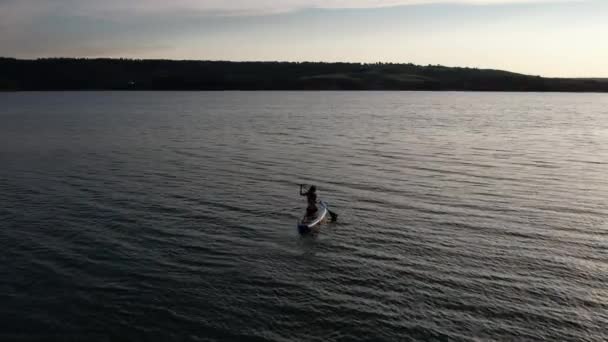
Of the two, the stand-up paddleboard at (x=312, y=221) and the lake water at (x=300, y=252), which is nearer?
the lake water at (x=300, y=252)

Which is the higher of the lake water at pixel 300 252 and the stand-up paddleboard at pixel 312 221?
the stand-up paddleboard at pixel 312 221

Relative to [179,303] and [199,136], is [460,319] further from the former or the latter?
[199,136]

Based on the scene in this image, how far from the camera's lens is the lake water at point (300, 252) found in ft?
57.7

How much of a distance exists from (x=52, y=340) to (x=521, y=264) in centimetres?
2068

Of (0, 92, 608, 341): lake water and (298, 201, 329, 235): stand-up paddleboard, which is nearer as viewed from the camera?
(0, 92, 608, 341): lake water

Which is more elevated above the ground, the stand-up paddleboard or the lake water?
the stand-up paddleboard

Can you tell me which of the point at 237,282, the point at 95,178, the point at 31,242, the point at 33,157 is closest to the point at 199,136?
the point at 33,157

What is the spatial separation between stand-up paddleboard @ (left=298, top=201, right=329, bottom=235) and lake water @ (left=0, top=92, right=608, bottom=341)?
29.2 inches

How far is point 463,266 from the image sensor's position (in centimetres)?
2267

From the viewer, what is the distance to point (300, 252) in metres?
24.7

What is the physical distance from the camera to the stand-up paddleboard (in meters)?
27.5

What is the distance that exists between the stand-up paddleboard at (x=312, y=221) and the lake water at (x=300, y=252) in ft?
2.43

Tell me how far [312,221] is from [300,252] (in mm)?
3688

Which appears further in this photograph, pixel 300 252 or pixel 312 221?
pixel 312 221
